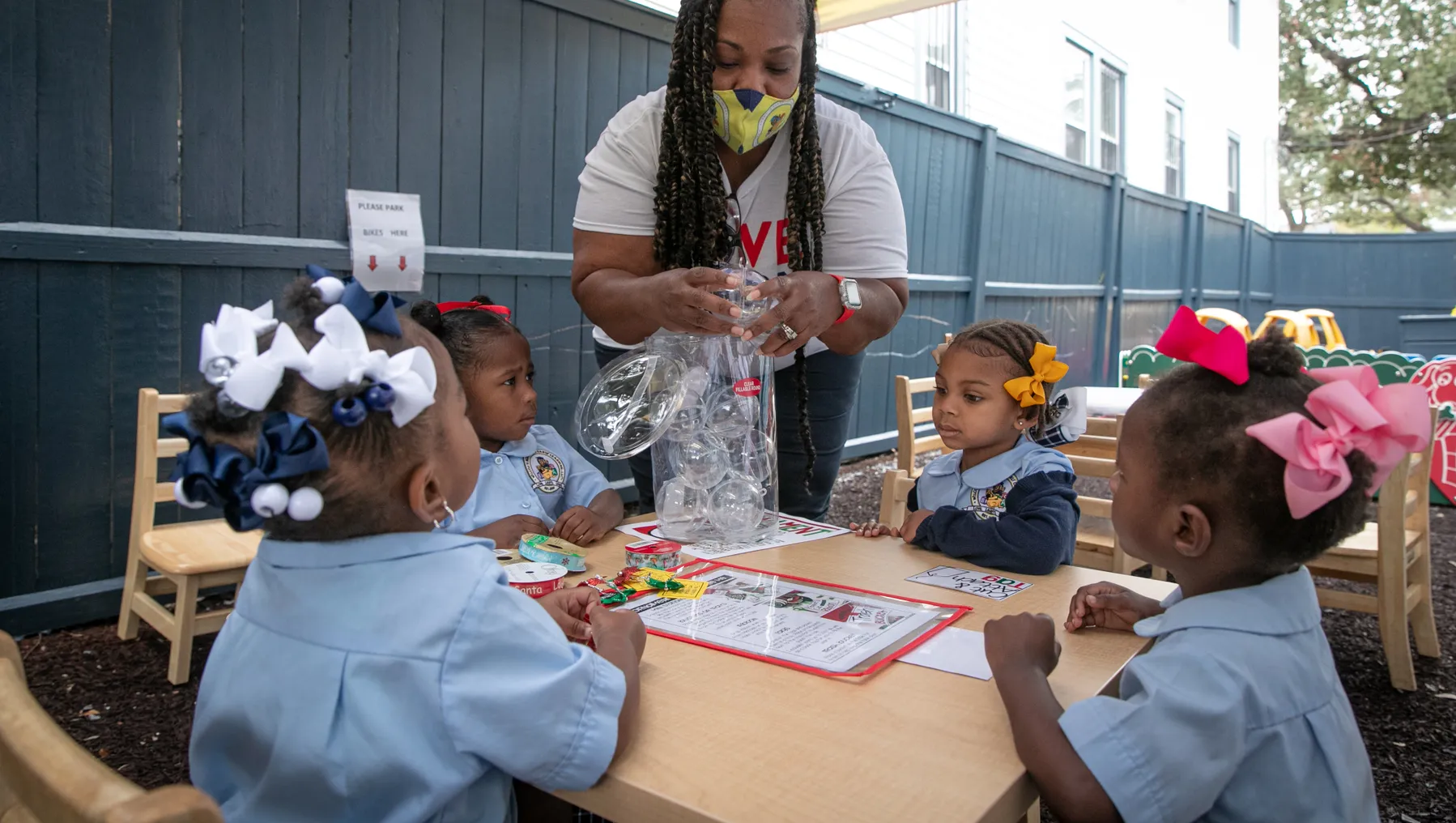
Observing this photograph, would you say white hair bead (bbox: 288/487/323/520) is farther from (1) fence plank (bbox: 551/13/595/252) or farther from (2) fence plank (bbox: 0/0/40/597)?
(1) fence plank (bbox: 551/13/595/252)

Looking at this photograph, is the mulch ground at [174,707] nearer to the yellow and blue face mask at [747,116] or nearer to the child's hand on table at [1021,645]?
the child's hand on table at [1021,645]

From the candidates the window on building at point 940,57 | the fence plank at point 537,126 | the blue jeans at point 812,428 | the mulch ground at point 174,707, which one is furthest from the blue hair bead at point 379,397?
the window on building at point 940,57

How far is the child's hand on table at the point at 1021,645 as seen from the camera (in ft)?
3.87

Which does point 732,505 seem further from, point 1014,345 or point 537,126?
point 537,126

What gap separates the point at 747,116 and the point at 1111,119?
1275 centimetres

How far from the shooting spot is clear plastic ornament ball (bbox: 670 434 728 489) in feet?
6.43

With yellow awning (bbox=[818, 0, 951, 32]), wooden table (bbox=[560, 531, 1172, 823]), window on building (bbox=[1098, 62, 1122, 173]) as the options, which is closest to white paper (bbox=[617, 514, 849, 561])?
wooden table (bbox=[560, 531, 1172, 823])

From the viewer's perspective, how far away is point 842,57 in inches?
320

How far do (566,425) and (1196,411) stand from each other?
13.2 ft

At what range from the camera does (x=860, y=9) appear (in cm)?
550

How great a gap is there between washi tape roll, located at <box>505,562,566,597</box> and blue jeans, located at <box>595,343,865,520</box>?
72cm

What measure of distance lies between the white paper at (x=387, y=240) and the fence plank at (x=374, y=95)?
0.07m

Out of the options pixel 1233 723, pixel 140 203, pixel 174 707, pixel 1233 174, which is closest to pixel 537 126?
pixel 140 203

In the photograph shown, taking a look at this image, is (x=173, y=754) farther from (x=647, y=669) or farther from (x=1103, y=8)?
(x=1103, y=8)
